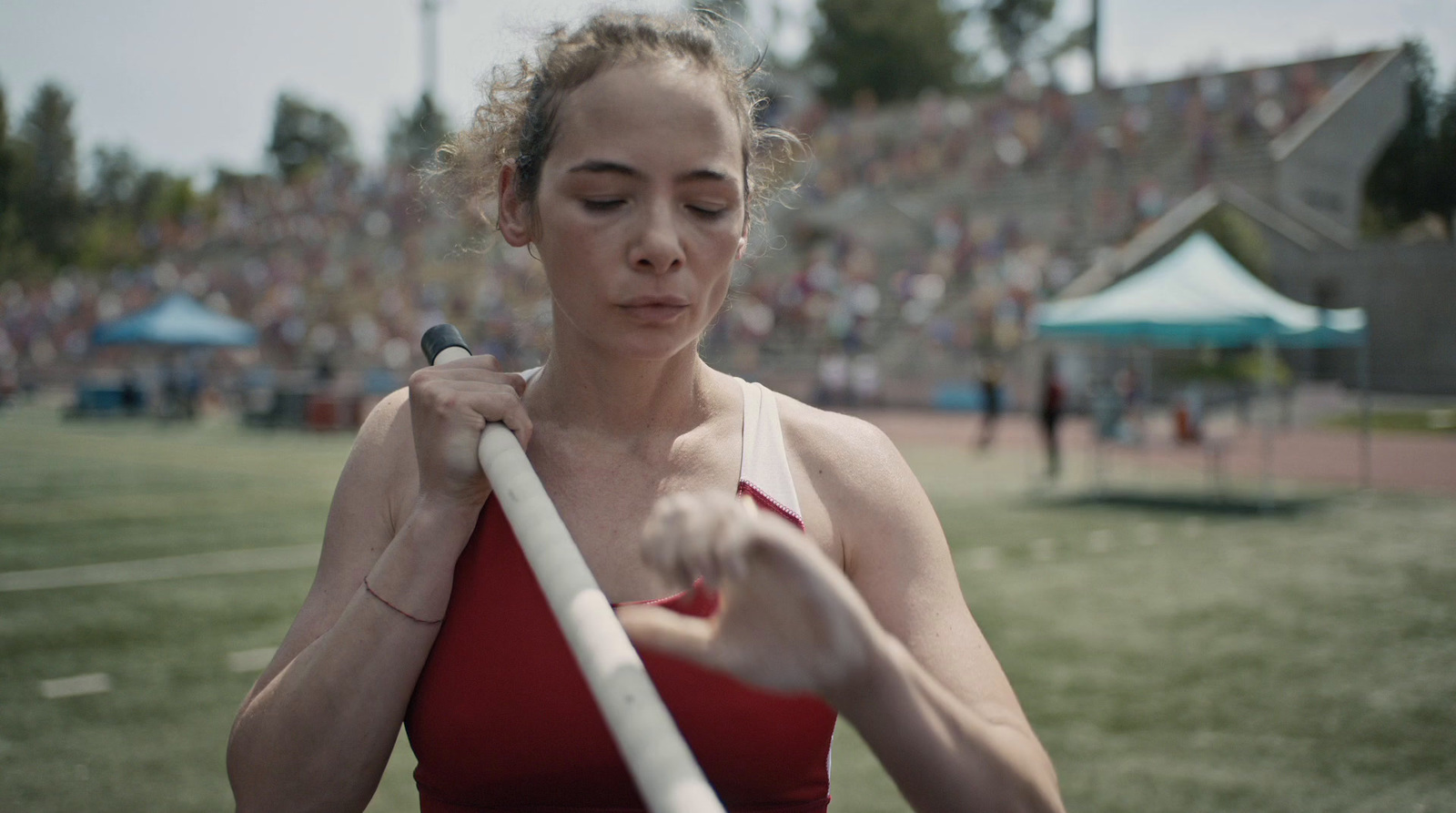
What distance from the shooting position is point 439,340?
77.5 inches

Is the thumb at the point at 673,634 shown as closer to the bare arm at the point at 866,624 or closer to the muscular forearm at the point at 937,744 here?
the bare arm at the point at 866,624

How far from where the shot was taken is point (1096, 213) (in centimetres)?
2953

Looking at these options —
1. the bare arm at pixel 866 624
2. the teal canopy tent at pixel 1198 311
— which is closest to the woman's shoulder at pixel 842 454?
the bare arm at pixel 866 624

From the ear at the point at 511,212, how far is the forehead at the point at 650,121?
0.19 m

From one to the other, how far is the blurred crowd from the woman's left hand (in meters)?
20.8

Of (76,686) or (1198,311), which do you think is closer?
(76,686)

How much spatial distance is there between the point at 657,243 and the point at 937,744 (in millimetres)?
721

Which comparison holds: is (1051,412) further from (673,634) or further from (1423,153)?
(673,634)

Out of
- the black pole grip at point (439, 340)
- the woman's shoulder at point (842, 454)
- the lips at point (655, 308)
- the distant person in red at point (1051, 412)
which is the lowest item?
the distant person in red at point (1051, 412)

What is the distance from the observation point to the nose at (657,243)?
4.97 ft

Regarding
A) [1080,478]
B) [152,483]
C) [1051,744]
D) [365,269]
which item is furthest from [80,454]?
[365,269]

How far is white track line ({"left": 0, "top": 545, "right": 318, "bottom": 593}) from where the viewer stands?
751cm

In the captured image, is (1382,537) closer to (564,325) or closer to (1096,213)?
(564,325)

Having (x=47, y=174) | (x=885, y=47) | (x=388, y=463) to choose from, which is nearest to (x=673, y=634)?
(x=388, y=463)
